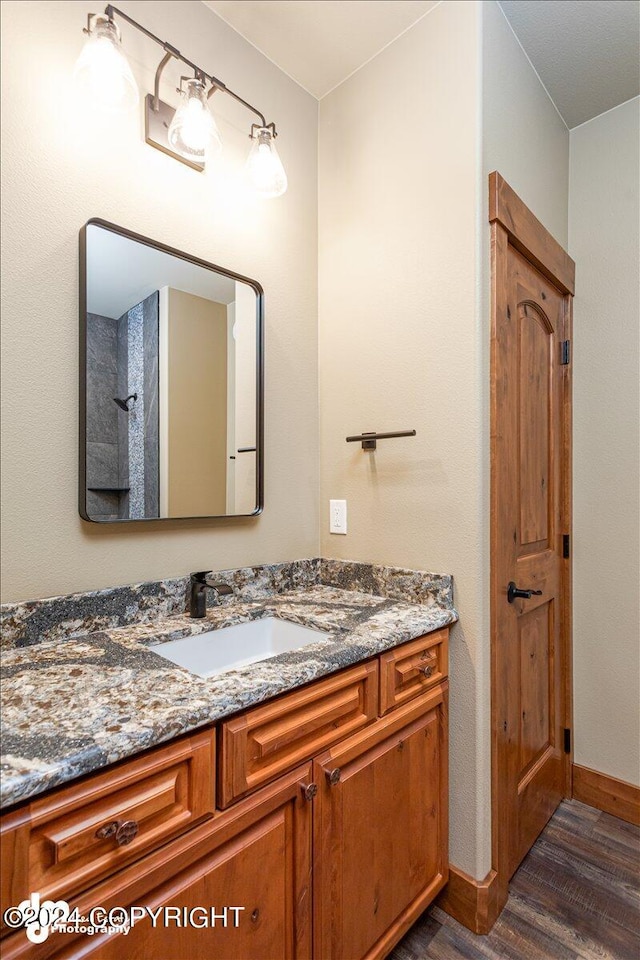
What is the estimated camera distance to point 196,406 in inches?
59.4

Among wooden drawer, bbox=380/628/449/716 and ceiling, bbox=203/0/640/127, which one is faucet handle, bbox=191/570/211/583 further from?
ceiling, bbox=203/0/640/127

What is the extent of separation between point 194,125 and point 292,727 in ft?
4.94

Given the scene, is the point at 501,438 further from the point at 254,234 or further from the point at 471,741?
the point at 254,234

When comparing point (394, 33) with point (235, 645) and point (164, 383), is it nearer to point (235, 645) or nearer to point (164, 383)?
point (164, 383)

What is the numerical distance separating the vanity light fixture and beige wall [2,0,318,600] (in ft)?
0.15

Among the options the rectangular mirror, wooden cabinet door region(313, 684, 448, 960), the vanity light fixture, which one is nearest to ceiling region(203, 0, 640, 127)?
the vanity light fixture

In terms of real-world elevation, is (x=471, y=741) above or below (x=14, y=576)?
below

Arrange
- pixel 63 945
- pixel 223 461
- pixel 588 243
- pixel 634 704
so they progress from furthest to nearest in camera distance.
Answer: pixel 588 243
pixel 634 704
pixel 223 461
pixel 63 945

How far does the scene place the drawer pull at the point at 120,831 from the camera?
2.38 ft

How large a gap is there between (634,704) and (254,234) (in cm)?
228

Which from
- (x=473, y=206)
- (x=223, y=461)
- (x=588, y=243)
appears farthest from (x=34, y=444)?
(x=588, y=243)

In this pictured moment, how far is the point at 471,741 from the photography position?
1467mm

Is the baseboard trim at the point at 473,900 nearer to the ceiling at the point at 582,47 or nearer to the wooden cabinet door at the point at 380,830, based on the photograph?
the wooden cabinet door at the point at 380,830

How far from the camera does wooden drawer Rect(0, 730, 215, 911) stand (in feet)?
2.13
